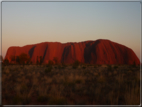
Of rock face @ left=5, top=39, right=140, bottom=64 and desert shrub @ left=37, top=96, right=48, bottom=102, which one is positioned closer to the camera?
desert shrub @ left=37, top=96, right=48, bottom=102

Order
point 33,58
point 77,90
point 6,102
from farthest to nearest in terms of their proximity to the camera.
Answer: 1. point 33,58
2. point 77,90
3. point 6,102

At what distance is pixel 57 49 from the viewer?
68625 millimetres

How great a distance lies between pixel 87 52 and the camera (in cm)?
6209

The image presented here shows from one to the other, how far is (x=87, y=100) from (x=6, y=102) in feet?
9.63

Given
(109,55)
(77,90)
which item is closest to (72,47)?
(109,55)

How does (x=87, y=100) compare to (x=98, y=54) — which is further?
(x=98, y=54)

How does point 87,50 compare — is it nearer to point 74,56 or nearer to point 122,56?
point 74,56

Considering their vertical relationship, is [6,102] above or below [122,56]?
above

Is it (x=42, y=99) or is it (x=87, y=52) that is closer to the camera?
(x=42, y=99)

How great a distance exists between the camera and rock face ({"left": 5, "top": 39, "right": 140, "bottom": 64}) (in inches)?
2183

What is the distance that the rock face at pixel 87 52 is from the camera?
182 ft

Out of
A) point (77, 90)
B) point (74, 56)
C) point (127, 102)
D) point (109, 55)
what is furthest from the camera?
point (74, 56)

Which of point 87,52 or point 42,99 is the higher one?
point 42,99

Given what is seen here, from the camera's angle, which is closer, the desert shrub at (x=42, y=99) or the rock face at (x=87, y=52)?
the desert shrub at (x=42, y=99)
